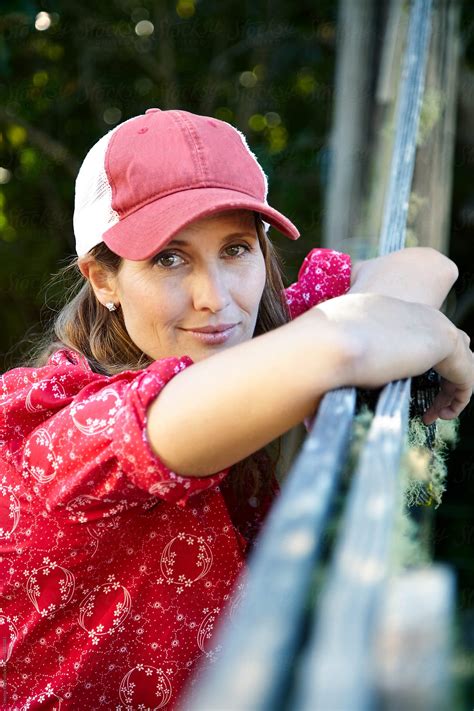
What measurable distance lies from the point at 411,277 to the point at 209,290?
1.11 ft

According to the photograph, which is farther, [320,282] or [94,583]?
[320,282]

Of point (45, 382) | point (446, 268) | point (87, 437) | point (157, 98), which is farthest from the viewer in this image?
point (157, 98)

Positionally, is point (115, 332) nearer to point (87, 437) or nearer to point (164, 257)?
point (164, 257)

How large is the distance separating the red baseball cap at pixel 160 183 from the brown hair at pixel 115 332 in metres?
0.06

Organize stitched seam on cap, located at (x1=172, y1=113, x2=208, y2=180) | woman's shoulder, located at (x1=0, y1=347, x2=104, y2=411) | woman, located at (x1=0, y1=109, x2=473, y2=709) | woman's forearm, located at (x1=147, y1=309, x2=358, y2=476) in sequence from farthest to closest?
stitched seam on cap, located at (x1=172, y1=113, x2=208, y2=180) → woman's shoulder, located at (x1=0, y1=347, x2=104, y2=411) → woman, located at (x1=0, y1=109, x2=473, y2=709) → woman's forearm, located at (x1=147, y1=309, x2=358, y2=476)

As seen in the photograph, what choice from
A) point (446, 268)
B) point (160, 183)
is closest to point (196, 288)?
point (160, 183)

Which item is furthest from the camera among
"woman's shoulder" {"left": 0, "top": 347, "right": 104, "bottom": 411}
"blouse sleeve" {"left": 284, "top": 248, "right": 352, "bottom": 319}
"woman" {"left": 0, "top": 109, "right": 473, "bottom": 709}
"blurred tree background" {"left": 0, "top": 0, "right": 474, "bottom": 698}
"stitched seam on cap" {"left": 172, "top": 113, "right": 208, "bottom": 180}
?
"blurred tree background" {"left": 0, "top": 0, "right": 474, "bottom": 698}

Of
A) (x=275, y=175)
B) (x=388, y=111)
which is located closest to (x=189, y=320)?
(x=388, y=111)

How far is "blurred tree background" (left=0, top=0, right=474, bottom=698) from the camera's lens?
4.07m

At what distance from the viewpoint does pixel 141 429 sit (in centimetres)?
89

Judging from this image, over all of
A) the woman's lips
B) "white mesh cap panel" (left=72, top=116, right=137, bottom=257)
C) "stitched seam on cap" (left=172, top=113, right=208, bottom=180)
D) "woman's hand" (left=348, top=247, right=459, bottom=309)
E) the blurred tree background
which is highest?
"stitched seam on cap" (left=172, top=113, right=208, bottom=180)

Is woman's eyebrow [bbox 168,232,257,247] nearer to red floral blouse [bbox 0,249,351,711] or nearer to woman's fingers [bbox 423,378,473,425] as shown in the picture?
red floral blouse [bbox 0,249,351,711]

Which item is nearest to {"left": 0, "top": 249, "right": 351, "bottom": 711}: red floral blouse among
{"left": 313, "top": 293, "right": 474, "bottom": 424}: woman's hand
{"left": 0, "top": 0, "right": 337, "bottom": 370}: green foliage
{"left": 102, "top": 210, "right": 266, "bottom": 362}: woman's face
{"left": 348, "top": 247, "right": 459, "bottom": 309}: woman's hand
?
{"left": 102, "top": 210, "right": 266, "bottom": 362}: woman's face

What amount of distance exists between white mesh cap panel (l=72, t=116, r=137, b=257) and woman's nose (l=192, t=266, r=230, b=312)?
0.14 m
